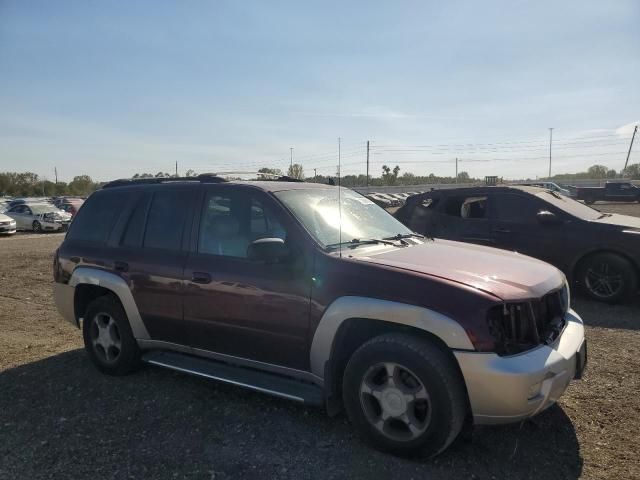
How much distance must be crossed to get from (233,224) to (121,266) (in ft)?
3.94

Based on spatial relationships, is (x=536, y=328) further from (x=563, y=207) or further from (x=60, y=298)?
(x=563, y=207)

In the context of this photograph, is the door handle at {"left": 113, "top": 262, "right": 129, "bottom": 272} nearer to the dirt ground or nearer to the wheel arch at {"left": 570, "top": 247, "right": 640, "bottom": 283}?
the dirt ground

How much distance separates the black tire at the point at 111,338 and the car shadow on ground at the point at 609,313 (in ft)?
16.6

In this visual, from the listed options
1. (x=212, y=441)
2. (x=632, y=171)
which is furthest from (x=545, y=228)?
(x=632, y=171)

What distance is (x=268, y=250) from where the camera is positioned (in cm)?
334

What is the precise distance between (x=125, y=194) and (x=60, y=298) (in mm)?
1264

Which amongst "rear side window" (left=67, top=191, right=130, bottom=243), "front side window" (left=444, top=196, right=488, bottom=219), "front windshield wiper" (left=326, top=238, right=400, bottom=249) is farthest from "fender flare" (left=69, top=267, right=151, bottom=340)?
"front side window" (left=444, top=196, right=488, bottom=219)

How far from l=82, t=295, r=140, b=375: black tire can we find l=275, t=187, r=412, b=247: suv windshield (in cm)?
195

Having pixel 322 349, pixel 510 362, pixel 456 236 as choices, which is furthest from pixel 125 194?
pixel 456 236

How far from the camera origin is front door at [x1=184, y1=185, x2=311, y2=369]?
11.4 ft

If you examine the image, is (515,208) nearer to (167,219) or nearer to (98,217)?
(167,219)

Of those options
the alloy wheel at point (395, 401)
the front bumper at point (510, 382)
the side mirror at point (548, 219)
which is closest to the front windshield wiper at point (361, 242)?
the alloy wheel at point (395, 401)

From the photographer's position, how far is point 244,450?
3.27 metres

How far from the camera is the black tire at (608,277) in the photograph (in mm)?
6633
